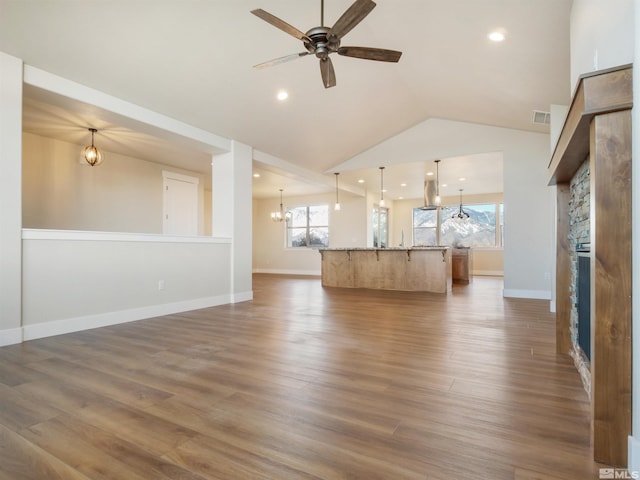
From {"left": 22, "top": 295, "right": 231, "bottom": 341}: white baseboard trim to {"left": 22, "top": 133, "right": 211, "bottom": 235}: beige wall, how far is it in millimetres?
2712

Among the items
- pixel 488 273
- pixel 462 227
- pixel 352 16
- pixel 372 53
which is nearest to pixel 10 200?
pixel 352 16

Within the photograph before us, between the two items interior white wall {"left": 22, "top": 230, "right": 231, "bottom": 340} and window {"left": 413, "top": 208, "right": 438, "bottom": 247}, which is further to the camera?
window {"left": 413, "top": 208, "right": 438, "bottom": 247}

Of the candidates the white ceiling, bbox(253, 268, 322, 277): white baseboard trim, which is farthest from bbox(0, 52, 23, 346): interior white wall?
bbox(253, 268, 322, 277): white baseboard trim

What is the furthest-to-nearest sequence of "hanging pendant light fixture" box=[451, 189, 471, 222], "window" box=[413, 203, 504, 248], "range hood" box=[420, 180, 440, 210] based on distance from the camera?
"window" box=[413, 203, 504, 248] → "hanging pendant light fixture" box=[451, 189, 471, 222] → "range hood" box=[420, 180, 440, 210]

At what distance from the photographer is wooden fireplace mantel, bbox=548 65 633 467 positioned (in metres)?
1.27

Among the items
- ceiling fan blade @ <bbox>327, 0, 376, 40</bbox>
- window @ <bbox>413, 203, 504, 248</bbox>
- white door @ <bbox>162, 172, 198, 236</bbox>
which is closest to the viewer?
ceiling fan blade @ <bbox>327, 0, 376, 40</bbox>

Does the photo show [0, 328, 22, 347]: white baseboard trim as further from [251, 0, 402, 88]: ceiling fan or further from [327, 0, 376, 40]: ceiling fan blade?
[327, 0, 376, 40]: ceiling fan blade

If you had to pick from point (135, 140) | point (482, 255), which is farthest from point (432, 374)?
point (482, 255)

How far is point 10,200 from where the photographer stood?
309cm

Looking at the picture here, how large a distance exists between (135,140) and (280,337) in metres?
4.41

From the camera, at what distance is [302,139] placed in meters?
6.29

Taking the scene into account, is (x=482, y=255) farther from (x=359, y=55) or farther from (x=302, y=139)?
(x=359, y=55)

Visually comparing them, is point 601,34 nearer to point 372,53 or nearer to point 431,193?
point 372,53

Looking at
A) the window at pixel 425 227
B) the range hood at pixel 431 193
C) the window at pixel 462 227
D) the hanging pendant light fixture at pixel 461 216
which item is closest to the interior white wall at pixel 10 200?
the range hood at pixel 431 193
